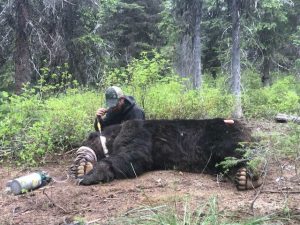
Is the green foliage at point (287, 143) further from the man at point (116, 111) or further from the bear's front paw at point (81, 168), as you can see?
the man at point (116, 111)

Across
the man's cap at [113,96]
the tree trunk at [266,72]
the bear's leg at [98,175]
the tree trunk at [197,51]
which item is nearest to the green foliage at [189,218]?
the bear's leg at [98,175]

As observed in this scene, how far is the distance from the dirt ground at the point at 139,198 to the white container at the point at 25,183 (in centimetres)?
10

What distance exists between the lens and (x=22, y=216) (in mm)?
4543

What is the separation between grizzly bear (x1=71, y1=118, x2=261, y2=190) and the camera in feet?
19.6

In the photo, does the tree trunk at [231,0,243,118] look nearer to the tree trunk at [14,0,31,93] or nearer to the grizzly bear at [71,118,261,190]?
the tree trunk at [14,0,31,93]

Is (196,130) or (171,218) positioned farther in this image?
(196,130)

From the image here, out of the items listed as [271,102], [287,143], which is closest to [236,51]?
[271,102]

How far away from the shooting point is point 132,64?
10.7 m

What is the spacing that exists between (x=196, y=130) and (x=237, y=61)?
7.71 metres

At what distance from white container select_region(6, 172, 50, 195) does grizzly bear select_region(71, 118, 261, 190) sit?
0.51m

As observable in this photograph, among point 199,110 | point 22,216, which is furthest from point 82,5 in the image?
point 22,216

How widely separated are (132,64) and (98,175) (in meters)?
5.32

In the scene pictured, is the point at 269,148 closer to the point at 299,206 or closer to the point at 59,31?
the point at 299,206

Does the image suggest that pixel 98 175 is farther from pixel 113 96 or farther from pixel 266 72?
pixel 266 72
